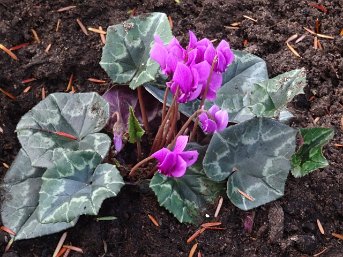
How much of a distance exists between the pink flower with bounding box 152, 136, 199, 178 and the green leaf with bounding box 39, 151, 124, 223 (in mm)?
146

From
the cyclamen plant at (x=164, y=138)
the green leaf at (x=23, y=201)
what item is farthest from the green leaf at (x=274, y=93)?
the green leaf at (x=23, y=201)

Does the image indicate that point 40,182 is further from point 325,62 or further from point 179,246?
point 325,62

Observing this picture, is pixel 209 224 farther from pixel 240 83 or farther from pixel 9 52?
pixel 9 52

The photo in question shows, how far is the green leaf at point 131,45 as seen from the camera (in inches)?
89.8

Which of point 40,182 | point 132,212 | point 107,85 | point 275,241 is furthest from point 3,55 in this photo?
point 275,241

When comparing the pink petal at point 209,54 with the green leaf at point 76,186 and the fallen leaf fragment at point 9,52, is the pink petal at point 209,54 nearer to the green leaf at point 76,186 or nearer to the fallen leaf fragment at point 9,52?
the green leaf at point 76,186

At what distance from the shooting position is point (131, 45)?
232cm

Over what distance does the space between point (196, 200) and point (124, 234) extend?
29 cm

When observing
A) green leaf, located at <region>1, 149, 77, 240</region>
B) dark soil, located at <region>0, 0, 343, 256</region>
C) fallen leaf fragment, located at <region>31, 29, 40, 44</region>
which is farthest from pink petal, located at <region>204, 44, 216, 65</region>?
fallen leaf fragment, located at <region>31, 29, 40, 44</region>

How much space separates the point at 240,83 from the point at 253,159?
0.34 m

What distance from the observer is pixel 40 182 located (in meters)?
2.25

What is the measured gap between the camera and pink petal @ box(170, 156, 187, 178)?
1983 millimetres

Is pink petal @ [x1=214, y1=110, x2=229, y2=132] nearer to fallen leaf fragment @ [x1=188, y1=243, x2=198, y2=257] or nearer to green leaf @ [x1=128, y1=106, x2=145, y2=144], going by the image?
green leaf @ [x1=128, y1=106, x2=145, y2=144]

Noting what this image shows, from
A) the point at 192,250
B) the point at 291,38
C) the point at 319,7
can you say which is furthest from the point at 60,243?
the point at 319,7
